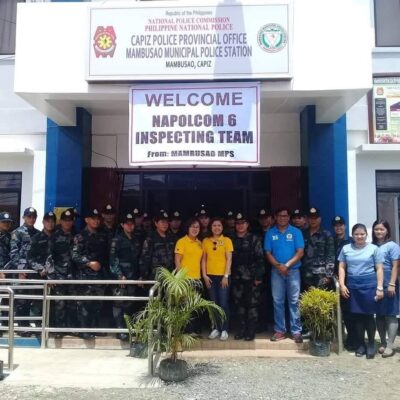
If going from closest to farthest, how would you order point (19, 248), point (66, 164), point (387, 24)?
point (19, 248) < point (66, 164) < point (387, 24)

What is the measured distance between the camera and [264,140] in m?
8.04

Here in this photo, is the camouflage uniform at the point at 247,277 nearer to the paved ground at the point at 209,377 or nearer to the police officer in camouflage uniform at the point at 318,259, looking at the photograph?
the paved ground at the point at 209,377

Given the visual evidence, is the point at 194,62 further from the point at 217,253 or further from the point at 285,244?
the point at 285,244

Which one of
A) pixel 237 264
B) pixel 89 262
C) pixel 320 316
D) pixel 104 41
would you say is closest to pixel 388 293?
pixel 320 316

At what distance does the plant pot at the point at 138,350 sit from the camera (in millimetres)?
5492

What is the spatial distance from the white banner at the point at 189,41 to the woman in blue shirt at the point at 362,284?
239cm

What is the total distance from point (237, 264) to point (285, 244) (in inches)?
→ 26.8

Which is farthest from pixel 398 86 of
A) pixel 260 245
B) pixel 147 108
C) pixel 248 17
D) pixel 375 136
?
pixel 147 108

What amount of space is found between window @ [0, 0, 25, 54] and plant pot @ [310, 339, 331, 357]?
7.10 m

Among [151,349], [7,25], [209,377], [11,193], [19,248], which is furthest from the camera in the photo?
[7,25]

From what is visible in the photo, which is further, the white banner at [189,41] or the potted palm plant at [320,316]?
the white banner at [189,41]

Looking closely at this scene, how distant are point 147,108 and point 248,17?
5.83 ft

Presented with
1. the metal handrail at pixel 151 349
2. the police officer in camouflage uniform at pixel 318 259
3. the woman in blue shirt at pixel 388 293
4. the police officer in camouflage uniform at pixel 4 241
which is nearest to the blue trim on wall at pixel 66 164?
the police officer in camouflage uniform at pixel 4 241

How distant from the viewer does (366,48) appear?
6.00 m
